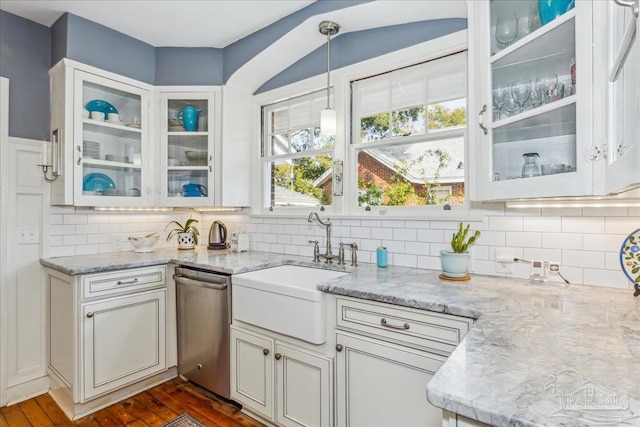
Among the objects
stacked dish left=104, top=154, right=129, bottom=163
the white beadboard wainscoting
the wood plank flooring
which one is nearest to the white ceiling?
stacked dish left=104, top=154, right=129, bottom=163

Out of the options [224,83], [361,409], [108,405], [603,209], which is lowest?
[108,405]

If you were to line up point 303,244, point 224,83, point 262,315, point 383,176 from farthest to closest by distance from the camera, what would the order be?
point 224,83 → point 303,244 → point 383,176 → point 262,315

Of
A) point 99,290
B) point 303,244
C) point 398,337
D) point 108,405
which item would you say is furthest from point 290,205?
point 108,405

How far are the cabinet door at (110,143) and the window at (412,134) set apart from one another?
5.68ft

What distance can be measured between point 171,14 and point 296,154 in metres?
1.32

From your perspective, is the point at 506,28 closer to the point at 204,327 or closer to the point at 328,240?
the point at 328,240

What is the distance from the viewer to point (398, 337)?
1.49 metres

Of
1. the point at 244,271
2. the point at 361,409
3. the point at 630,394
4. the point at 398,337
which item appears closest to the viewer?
the point at 630,394

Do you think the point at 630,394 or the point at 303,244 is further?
the point at 303,244

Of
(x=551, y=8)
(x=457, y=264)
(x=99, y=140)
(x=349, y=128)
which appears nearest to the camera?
(x=551, y=8)

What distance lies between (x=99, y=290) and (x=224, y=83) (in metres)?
1.84

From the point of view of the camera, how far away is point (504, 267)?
1.86 metres

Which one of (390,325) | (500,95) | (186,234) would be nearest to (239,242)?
(186,234)

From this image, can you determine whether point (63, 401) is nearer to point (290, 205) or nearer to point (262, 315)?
point (262, 315)
